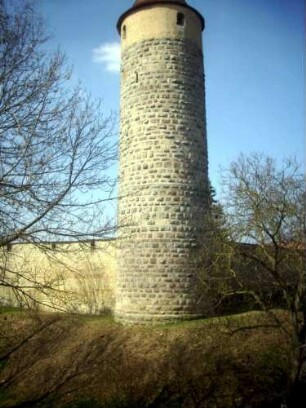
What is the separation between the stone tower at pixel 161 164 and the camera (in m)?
12.8

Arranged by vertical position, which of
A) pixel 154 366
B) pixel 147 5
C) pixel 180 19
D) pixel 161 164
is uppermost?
pixel 147 5

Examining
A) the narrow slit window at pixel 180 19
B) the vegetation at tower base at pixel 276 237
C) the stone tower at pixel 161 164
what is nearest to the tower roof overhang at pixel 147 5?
the stone tower at pixel 161 164

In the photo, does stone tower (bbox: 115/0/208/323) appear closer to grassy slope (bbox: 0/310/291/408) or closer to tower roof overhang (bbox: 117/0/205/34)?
tower roof overhang (bbox: 117/0/205/34)

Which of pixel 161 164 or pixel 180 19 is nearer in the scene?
pixel 161 164

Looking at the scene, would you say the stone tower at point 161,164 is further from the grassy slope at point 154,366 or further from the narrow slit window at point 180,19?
the grassy slope at point 154,366

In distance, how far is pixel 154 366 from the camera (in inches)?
414

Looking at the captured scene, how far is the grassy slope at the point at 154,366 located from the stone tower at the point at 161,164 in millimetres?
1096

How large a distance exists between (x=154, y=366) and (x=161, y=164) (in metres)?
5.95

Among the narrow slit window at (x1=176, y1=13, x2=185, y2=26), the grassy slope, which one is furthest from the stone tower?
the grassy slope

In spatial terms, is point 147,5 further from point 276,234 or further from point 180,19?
point 276,234

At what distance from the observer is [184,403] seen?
916 cm

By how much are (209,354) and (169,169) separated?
5.59m

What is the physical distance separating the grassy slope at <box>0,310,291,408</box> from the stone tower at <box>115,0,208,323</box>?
110cm

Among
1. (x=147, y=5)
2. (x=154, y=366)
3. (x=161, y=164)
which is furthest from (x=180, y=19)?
(x=154, y=366)
